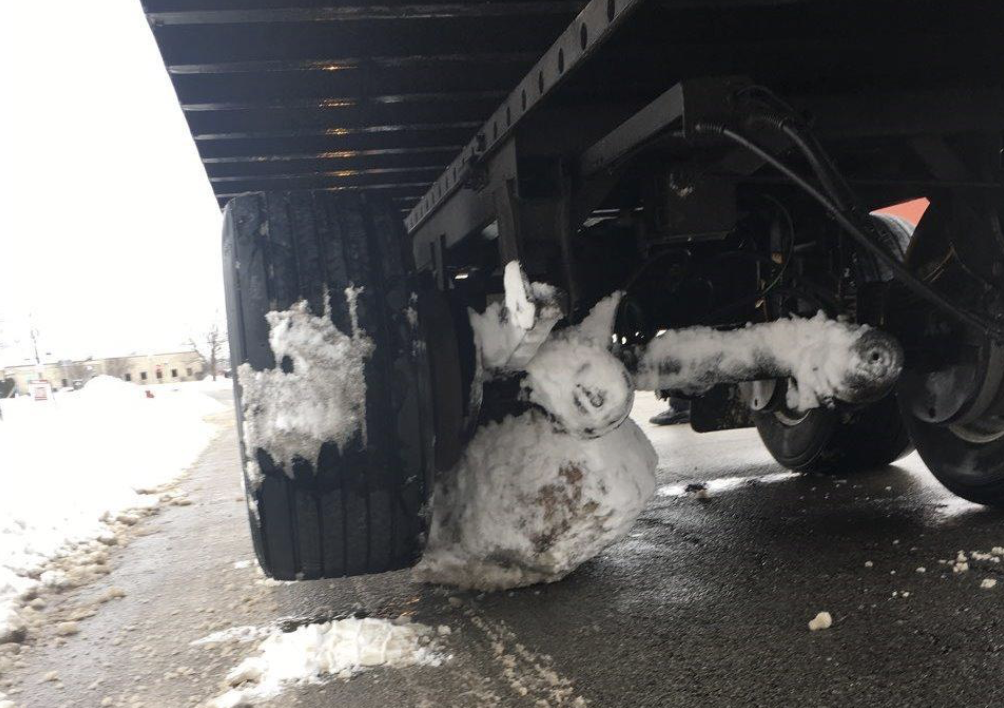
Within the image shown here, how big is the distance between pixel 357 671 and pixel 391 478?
0.64m

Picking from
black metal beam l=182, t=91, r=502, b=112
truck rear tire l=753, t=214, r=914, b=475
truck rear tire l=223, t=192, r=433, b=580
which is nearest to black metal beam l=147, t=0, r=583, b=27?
black metal beam l=182, t=91, r=502, b=112

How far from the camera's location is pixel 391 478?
2.34 metres

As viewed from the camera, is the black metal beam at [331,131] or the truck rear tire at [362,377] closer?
the truck rear tire at [362,377]

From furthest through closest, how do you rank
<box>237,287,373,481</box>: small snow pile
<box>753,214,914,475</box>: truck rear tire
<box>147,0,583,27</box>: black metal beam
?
<box>753,214,914,475</box>: truck rear tire, <box>237,287,373,481</box>: small snow pile, <box>147,0,583,27</box>: black metal beam

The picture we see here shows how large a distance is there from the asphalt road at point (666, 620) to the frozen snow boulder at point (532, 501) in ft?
0.44

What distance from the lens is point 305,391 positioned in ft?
7.46

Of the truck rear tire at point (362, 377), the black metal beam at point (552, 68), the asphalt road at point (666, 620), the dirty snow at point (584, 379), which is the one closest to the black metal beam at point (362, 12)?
the black metal beam at point (552, 68)

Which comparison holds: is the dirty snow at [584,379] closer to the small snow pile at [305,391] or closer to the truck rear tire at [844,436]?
the small snow pile at [305,391]

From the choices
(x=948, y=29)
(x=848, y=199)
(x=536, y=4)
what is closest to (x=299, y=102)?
(x=536, y=4)

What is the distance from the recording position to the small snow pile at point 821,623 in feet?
8.14

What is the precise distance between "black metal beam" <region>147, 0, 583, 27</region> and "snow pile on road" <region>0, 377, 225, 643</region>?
2.45 metres

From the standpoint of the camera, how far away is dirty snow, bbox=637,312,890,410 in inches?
117

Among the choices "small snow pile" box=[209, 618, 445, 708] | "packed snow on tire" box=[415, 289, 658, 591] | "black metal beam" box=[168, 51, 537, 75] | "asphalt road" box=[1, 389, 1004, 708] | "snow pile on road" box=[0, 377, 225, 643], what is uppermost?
"black metal beam" box=[168, 51, 537, 75]

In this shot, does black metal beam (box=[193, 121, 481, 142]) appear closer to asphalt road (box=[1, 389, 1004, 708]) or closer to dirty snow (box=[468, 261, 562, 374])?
dirty snow (box=[468, 261, 562, 374])
